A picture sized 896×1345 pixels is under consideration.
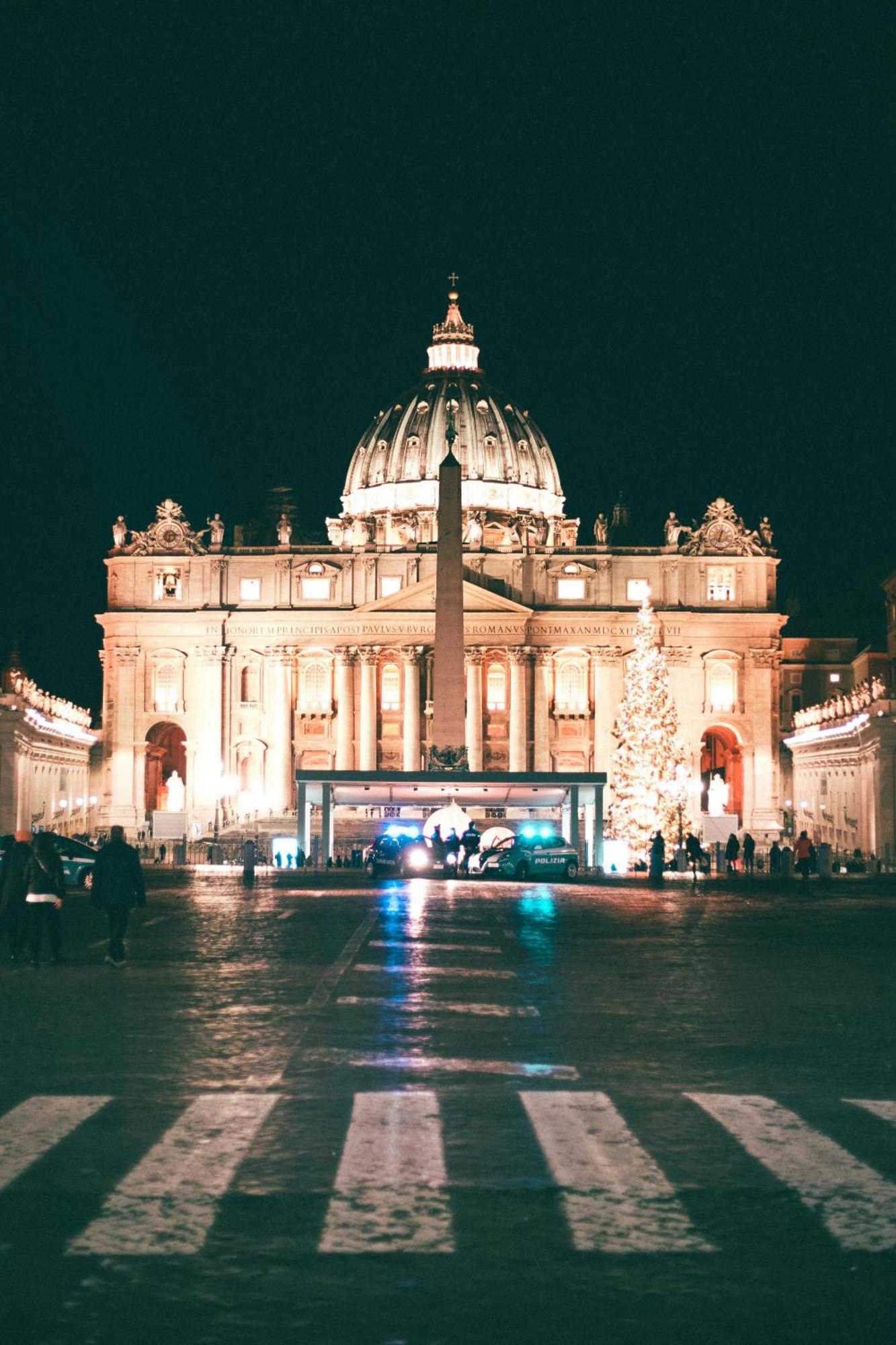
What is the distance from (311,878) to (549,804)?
2167 cm

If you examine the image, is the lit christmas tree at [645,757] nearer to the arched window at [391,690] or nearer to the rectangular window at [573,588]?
the rectangular window at [573,588]

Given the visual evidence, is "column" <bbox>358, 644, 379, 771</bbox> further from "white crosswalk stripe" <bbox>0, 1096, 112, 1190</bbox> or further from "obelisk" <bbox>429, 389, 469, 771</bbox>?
"white crosswalk stripe" <bbox>0, 1096, 112, 1190</bbox>

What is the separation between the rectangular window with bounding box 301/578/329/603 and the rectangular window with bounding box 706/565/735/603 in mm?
23689

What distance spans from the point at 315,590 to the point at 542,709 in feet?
52.1

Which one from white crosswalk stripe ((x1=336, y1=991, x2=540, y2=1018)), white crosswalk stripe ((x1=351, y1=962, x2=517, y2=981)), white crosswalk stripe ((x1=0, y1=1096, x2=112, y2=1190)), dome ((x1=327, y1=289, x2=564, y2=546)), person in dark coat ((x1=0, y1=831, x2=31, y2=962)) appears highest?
dome ((x1=327, y1=289, x2=564, y2=546))

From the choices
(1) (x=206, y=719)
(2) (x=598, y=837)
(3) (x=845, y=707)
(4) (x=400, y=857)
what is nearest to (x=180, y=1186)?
(4) (x=400, y=857)

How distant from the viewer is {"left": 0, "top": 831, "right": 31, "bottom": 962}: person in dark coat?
896 inches

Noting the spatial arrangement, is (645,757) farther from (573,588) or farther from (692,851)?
(573,588)

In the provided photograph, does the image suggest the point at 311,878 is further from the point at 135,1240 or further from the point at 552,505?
the point at 552,505

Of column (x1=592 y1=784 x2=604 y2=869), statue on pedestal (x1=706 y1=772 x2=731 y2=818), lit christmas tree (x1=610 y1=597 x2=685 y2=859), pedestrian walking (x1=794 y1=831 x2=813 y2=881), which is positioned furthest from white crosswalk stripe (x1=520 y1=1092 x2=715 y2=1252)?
statue on pedestal (x1=706 y1=772 x2=731 y2=818)

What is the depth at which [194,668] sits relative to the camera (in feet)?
379

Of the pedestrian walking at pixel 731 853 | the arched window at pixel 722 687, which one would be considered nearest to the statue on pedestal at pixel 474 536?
the arched window at pixel 722 687

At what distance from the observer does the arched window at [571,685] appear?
4555 inches

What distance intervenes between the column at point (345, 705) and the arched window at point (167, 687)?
1021 cm
